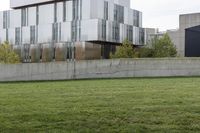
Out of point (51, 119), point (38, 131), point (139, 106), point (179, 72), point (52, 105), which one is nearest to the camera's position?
point (38, 131)

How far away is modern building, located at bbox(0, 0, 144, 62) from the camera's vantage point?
3108 inches

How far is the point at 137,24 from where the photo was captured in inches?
3553

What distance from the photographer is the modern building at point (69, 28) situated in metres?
78.9

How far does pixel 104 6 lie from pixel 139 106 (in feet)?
233

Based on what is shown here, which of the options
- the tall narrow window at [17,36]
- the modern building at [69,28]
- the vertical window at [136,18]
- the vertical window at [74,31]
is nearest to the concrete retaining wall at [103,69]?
the modern building at [69,28]

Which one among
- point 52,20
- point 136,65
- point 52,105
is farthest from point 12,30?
point 52,105

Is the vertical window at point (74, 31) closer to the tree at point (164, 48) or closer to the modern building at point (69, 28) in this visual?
the modern building at point (69, 28)

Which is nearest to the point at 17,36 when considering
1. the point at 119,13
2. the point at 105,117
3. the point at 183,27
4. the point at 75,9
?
the point at 75,9

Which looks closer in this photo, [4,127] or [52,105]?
[4,127]

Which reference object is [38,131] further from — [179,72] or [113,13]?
[113,13]

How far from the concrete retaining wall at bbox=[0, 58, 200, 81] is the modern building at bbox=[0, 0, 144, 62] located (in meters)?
41.0

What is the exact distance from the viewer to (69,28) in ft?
269

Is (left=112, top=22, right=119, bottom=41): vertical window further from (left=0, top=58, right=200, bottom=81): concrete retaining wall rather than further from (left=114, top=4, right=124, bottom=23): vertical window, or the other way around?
(left=0, top=58, right=200, bottom=81): concrete retaining wall

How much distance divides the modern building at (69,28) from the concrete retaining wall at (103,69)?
134ft
